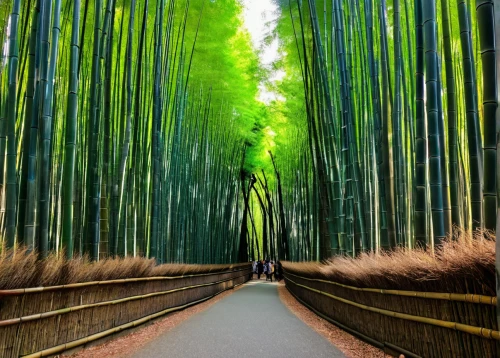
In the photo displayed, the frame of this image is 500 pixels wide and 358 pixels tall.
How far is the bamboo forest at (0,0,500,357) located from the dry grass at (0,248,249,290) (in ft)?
0.05

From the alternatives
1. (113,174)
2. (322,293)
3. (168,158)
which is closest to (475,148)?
(322,293)

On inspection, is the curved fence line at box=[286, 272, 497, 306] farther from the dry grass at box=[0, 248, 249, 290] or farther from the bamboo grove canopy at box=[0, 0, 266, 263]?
the bamboo grove canopy at box=[0, 0, 266, 263]

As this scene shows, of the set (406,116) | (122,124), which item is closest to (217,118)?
(122,124)

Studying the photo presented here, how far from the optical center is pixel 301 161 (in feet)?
37.0

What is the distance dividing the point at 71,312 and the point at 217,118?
341 inches

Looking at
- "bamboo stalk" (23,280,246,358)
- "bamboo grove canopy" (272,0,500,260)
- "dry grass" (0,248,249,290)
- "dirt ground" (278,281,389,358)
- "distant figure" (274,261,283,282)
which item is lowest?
"distant figure" (274,261,283,282)

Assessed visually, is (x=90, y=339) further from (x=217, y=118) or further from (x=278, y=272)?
(x=278, y=272)

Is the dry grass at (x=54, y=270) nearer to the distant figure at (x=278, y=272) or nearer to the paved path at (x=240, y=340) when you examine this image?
the paved path at (x=240, y=340)

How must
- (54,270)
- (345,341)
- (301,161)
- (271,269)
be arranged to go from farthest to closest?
(271,269)
(301,161)
(345,341)
(54,270)

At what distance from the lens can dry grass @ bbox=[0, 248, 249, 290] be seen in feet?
7.80

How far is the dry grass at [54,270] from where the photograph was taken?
238cm

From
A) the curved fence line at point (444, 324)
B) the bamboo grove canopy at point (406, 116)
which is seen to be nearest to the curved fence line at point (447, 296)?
the curved fence line at point (444, 324)

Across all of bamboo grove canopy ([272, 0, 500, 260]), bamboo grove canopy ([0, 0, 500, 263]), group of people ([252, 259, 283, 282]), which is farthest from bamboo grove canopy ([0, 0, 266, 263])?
group of people ([252, 259, 283, 282])

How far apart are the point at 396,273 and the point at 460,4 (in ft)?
5.46
